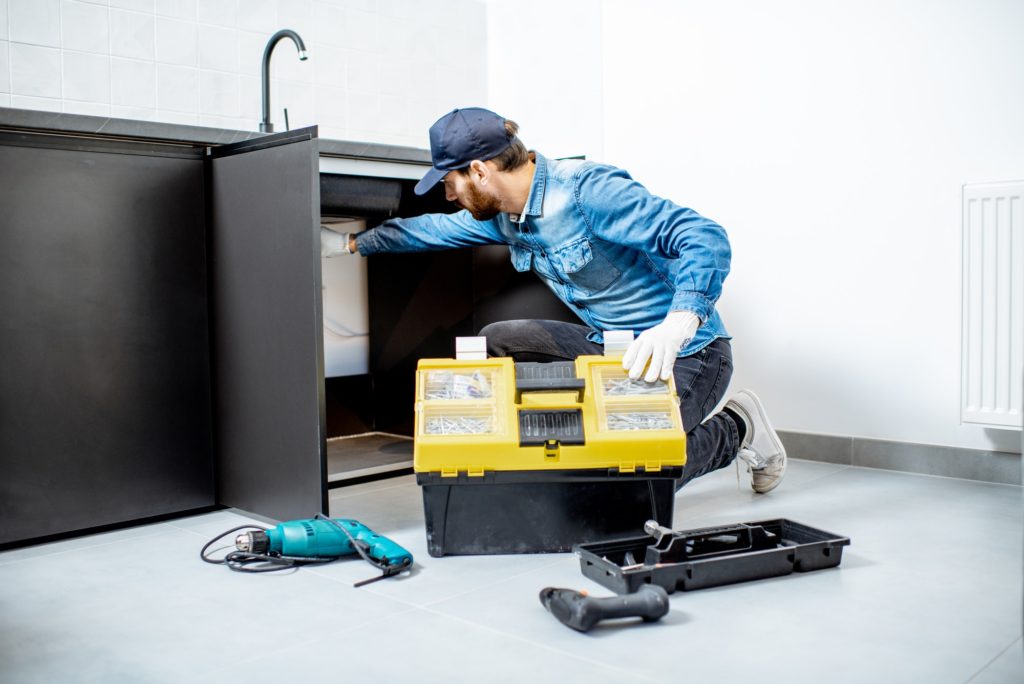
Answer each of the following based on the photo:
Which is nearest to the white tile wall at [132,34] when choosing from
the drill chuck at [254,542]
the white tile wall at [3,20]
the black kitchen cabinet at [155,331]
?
the white tile wall at [3,20]

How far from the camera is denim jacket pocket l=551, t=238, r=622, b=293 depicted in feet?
6.61

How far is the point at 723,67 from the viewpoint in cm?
266

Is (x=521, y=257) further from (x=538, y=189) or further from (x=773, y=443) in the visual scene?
(x=773, y=443)

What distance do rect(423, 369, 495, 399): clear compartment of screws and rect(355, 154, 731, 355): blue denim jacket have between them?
39 cm

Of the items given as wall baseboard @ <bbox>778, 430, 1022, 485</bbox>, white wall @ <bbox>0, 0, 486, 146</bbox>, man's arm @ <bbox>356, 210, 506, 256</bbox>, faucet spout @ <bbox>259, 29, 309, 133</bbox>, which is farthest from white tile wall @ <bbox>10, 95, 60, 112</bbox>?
wall baseboard @ <bbox>778, 430, 1022, 485</bbox>

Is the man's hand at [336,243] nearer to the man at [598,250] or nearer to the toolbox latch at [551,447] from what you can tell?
the man at [598,250]

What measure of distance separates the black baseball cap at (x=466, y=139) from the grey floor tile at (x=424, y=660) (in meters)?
0.96

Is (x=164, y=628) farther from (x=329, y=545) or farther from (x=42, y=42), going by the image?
(x=42, y=42)

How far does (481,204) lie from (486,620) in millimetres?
966

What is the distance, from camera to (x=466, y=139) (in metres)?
1.96

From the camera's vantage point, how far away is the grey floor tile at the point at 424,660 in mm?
1174

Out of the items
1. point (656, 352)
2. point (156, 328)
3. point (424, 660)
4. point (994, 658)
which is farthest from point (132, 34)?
point (994, 658)

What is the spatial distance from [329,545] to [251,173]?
2.58 ft

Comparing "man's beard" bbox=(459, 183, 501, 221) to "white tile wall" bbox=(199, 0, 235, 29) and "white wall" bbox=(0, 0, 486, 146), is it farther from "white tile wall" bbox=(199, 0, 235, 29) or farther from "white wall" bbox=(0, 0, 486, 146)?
"white tile wall" bbox=(199, 0, 235, 29)
